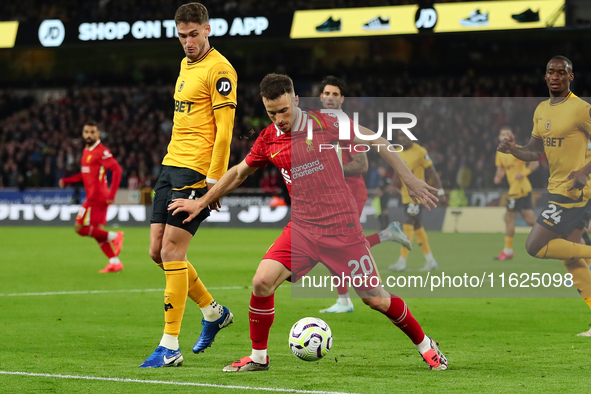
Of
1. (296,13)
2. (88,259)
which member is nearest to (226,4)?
(296,13)

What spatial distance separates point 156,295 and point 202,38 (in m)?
4.49

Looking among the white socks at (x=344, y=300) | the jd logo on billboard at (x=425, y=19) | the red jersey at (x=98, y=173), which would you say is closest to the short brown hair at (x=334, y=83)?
the white socks at (x=344, y=300)

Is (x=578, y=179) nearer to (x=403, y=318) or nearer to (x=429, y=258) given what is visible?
(x=403, y=318)

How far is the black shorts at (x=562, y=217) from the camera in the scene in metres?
6.58

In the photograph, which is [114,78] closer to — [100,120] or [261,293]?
[100,120]

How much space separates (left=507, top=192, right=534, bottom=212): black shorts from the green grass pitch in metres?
1.59

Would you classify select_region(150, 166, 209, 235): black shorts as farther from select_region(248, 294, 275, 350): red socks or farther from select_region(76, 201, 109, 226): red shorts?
select_region(76, 201, 109, 226): red shorts

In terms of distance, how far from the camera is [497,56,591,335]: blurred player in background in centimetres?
652

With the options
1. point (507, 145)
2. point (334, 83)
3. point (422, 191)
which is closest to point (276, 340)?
point (422, 191)

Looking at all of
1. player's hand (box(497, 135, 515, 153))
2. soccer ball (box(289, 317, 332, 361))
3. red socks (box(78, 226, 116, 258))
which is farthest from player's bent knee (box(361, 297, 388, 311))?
red socks (box(78, 226, 116, 258))

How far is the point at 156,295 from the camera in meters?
9.31

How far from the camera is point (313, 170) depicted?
17.3ft

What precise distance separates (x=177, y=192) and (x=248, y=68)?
2746 centimetres

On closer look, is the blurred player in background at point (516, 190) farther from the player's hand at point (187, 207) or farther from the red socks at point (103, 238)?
the player's hand at point (187, 207)
